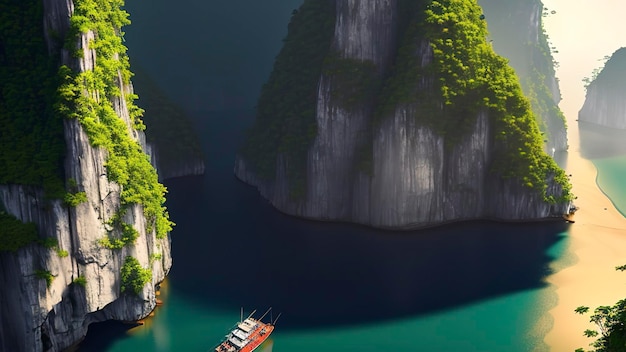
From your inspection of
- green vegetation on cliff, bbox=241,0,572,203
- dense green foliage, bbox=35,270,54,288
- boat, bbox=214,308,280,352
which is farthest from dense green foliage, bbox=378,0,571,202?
dense green foliage, bbox=35,270,54,288

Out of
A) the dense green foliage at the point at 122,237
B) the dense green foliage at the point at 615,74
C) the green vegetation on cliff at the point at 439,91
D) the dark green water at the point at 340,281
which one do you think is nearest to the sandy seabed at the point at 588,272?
the dark green water at the point at 340,281

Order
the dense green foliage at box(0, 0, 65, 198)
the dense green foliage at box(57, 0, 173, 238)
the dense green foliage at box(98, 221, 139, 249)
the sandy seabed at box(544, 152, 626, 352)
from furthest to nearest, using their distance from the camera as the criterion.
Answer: the sandy seabed at box(544, 152, 626, 352) < the dense green foliage at box(98, 221, 139, 249) < the dense green foliage at box(57, 0, 173, 238) < the dense green foliage at box(0, 0, 65, 198)

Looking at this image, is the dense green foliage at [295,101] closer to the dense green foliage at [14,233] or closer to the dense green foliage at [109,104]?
the dense green foliage at [109,104]

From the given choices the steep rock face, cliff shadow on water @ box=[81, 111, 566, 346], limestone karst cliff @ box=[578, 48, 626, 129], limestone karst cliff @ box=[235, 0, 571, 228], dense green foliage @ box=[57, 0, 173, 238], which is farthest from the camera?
limestone karst cliff @ box=[578, 48, 626, 129]

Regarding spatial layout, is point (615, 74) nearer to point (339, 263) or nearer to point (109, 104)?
point (339, 263)

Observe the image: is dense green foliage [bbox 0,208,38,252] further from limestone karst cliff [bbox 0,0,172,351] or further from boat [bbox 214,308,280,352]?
boat [bbox 214,308,280,352]

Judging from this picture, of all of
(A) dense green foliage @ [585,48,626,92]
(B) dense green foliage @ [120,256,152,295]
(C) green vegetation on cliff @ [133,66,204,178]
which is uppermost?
(A) dense green foliage @ [585,48,626,92]
